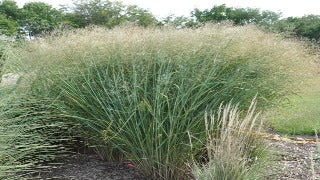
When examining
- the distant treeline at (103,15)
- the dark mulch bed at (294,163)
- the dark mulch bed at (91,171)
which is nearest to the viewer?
the dark mulch bed at (294,163)

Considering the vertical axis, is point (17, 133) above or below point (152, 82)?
below

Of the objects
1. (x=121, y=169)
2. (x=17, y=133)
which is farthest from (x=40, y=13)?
(x=17, y=133)

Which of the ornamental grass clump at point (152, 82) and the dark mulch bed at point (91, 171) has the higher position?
the ornamental grass clump at point (152, 82)

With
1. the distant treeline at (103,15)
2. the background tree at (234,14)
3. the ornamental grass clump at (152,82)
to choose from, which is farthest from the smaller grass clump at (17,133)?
the background tree at (234,14)

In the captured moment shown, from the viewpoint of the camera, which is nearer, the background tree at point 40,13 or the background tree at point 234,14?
the background tree at point 40,13

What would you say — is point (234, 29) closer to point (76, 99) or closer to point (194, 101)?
point (194, 101)

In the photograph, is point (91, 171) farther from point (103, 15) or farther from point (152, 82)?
point (103, 15)

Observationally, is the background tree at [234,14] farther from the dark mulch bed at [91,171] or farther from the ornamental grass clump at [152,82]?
the dark mulch bed at [91,171]

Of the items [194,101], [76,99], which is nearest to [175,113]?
[194,101]

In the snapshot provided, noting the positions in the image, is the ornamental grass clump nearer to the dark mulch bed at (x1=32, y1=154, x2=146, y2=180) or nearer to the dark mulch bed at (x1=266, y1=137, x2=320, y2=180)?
the dark mulch bed at (x1=32, y1=154, x2=146, y2=180)

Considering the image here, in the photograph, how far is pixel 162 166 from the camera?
3389mm

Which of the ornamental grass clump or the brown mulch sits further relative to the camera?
the brown mulch

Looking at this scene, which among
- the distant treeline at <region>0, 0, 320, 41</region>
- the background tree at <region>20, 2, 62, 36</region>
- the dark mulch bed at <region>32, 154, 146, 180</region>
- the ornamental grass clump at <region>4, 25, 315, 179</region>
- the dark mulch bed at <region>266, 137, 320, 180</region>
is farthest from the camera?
the background tree at <region>20, 2, 62, 36</region>

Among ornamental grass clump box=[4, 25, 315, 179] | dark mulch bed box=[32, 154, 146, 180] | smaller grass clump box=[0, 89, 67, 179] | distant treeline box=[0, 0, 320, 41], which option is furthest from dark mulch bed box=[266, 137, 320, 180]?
distant treeline box=[0, 0, 320, 41]
